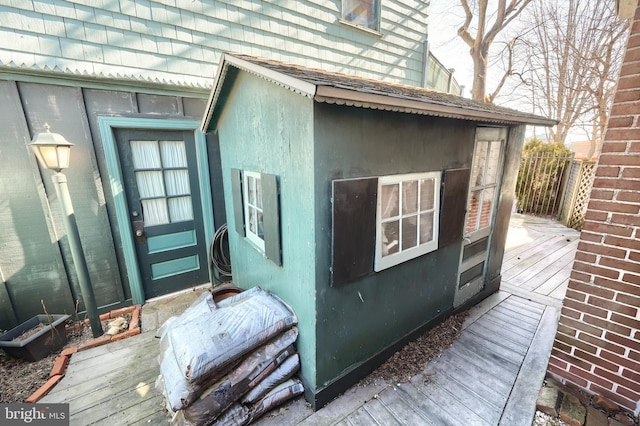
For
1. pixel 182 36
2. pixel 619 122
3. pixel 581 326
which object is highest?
pixel 182 36

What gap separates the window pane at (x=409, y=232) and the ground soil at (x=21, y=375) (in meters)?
3.63

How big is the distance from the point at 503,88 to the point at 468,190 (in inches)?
422

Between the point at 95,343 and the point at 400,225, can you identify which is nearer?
the point at 400,225

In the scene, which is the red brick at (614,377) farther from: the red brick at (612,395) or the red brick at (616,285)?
the red brick at (616,285)

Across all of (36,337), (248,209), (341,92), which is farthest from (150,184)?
(341,92)

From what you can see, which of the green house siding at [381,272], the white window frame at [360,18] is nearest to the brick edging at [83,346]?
the green house siding at [381,272]

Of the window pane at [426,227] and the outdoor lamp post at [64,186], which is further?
the window pane at [426,227]

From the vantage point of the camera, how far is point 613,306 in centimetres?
170

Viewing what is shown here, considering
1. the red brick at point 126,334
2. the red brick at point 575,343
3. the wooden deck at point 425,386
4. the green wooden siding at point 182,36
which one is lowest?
the wooden deck at point 425,386

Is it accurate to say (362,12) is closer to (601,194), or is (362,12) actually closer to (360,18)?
(360,18)

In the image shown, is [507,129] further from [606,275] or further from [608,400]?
[608,400]

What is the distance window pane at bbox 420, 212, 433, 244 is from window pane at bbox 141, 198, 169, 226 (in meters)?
3.38

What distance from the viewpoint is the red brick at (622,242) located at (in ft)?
5.18

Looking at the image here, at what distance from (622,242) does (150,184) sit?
15.2 feet
